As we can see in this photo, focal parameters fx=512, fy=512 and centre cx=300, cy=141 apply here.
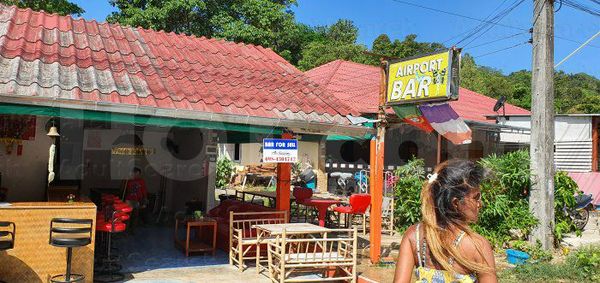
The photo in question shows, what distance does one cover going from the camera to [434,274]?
2557 millimetres

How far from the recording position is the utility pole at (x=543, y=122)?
9.59 meters

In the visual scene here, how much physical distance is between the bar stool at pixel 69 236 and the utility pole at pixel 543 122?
26.0 feet

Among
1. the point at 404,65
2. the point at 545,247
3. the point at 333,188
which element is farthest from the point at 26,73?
the point at 333,188

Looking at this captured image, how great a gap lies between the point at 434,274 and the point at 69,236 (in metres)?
5.03

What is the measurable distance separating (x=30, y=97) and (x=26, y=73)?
83 centimetres

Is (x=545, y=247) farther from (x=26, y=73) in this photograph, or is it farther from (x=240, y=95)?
(x=26, y=73)

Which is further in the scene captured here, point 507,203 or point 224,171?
point 224,171

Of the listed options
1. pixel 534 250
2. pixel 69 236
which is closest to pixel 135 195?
pixel 69 236

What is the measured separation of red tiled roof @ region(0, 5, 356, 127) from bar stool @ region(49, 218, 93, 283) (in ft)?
4.75

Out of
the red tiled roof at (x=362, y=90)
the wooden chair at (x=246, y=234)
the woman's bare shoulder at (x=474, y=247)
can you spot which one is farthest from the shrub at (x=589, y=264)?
the red tiled roof at (x=362, y=90)


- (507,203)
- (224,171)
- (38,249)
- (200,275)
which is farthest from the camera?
(224,171)

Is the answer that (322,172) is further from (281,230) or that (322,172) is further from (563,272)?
(281,230)

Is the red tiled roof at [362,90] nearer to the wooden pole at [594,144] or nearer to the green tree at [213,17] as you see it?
the green tree at [213,17]

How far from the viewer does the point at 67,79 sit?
6398 mm
